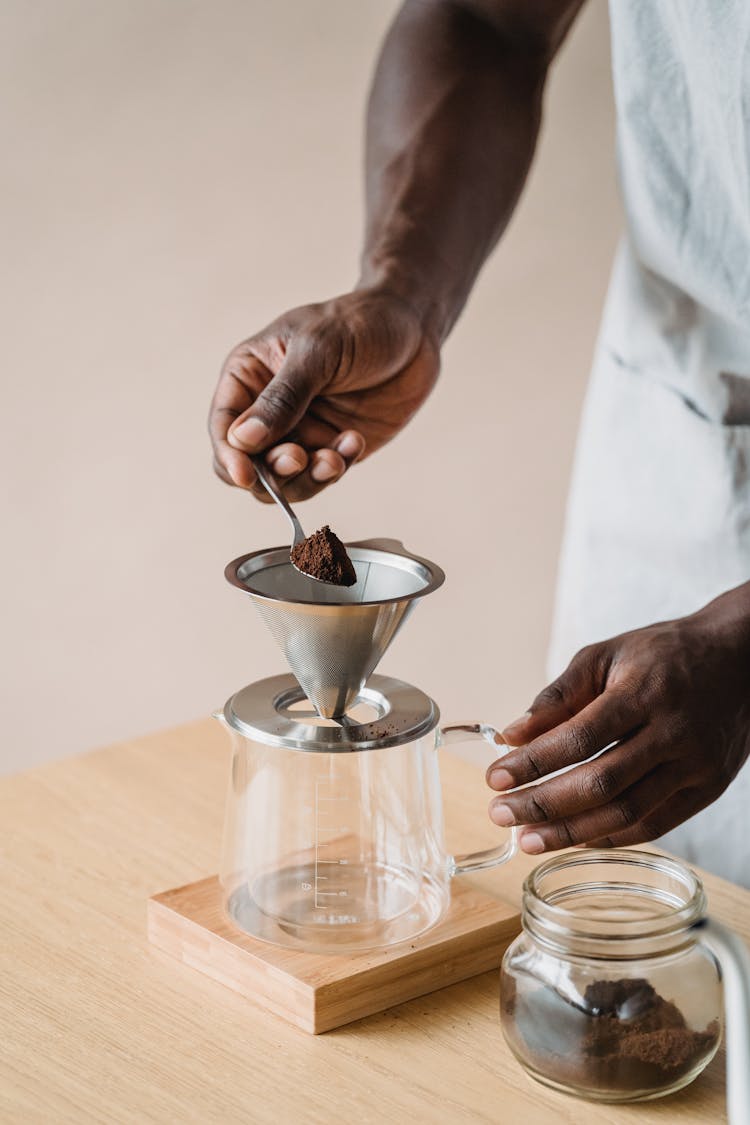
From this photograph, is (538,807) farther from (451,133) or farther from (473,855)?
(451,133)

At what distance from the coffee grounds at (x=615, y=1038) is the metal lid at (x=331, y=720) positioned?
218 millimetres

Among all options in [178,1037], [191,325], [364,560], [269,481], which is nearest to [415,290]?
[269,481]

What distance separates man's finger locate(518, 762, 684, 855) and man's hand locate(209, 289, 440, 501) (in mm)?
430

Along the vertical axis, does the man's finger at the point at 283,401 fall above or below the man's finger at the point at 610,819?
above

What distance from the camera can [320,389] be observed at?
1259mm

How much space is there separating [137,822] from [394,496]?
61.0 inches

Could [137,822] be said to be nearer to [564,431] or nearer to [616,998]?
[616,998]

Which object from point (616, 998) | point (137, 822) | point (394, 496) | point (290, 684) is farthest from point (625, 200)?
point (394, 496)

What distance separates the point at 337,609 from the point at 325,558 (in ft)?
0.25

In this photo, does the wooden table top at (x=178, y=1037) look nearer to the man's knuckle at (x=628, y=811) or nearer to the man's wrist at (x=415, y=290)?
the man's knuckle at (x=628, y=811)

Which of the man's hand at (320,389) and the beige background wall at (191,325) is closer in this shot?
the man's hand at (320,389)

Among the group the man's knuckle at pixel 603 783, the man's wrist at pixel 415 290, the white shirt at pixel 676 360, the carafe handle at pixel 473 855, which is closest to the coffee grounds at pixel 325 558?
the carafe handle at pixel 473 855

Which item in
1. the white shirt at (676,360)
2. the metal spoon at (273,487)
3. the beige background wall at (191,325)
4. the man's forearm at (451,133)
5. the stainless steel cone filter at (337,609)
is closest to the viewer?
the stainless steel cone filter at (337,609)

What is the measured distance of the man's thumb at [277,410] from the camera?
116cm
